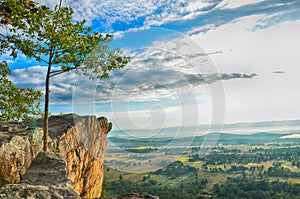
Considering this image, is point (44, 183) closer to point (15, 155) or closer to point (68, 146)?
point (15, 155)

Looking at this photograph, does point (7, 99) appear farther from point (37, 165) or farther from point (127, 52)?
Result: point (37, 165)

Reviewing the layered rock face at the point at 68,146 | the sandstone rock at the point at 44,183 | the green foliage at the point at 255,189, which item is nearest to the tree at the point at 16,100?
the layered rock face at the point at 68,146

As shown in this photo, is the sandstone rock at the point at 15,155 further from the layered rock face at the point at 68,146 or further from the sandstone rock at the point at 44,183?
the sandstone rock at the point at 44,183

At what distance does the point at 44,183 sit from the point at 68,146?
22.9ft

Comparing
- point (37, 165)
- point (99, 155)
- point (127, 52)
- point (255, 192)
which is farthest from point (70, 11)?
point (255, 192)

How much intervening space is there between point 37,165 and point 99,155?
11.2 m

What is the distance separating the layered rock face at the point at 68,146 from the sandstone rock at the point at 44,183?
704 millimetres

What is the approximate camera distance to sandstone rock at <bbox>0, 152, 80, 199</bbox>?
5542 mm

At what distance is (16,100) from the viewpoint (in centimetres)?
1834

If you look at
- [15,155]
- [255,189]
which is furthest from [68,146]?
[255,189]

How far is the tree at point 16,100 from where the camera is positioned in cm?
1792

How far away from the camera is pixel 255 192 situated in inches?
2709

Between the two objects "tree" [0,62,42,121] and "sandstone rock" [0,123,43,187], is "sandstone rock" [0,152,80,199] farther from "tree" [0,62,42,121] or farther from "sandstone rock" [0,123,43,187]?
"tree" [0,62,42,121]

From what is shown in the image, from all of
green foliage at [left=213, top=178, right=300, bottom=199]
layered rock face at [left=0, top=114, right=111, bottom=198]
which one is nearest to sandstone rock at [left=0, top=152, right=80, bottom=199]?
layered rock face at [left=0, top=114, right=111, bottom=198]
